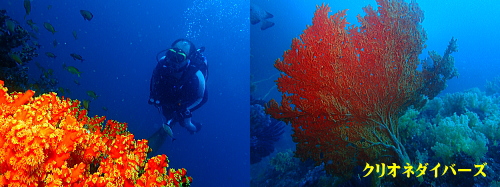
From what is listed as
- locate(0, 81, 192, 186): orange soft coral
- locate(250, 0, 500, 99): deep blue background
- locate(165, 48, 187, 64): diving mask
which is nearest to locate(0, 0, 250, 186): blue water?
locate(250, 0, 500, 99): deep blue background

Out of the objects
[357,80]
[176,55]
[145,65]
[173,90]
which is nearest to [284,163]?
[357,80]

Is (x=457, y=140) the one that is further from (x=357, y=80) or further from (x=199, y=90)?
(x=199, y=90)

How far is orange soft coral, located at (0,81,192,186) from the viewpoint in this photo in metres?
1.09

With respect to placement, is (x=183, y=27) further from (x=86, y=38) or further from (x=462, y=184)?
(x=462, y=184)

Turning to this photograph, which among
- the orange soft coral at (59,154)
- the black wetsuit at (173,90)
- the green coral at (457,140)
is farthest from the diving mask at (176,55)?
the green coral at (457,140)

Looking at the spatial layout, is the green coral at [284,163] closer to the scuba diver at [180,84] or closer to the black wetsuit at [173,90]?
the scuba diver at [180,84]

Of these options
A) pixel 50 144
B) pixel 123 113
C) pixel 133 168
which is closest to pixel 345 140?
pixel 133 168

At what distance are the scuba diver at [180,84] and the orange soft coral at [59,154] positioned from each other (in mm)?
6425

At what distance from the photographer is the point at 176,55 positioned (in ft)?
24.6

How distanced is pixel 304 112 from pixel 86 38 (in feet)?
126

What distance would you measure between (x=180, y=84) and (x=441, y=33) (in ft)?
100

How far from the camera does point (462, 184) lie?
3.34 metres

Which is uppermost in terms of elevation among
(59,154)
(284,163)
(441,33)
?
(441,33)

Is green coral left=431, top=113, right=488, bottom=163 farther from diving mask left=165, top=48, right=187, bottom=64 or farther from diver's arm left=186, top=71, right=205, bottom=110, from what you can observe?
diver's arm left=186, top=71, right=205, bottom=110
